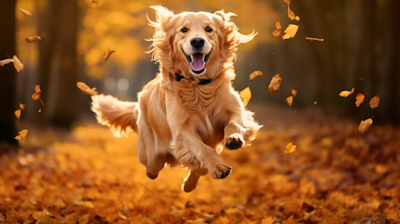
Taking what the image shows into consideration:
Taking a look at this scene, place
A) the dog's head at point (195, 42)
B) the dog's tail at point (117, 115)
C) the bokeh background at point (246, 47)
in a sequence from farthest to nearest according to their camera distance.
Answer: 1. the bokeh background at point (246, 47)
2. the dog's tail at point (117, 115)
3. the dog's head at point (195, 42)

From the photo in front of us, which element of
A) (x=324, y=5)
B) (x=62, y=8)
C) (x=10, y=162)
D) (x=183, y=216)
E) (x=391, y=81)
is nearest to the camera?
(x=183, y=216)

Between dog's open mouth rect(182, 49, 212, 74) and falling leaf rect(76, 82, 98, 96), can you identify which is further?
falling leaf rect(76, 82, 98, 96)

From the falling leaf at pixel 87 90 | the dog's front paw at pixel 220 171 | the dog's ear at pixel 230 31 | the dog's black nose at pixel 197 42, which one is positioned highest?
the dog's ear at pixel 230 31

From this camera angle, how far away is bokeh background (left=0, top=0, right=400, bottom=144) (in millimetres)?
8586

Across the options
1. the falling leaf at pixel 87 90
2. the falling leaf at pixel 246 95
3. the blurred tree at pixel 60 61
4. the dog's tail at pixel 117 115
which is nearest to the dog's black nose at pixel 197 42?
the falling leaf at pixel 246 95

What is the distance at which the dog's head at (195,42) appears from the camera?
3.59 m

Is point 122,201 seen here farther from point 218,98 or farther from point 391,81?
point 391,81

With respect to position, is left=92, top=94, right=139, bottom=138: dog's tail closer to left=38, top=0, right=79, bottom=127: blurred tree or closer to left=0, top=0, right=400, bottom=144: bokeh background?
left=0, top=0, right=400, bottom=144: bokeh background

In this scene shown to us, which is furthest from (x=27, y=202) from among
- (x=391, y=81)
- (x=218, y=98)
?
(x=391, y=81)

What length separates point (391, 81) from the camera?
8578 mm

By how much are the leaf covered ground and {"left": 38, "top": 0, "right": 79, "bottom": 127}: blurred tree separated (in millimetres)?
1211

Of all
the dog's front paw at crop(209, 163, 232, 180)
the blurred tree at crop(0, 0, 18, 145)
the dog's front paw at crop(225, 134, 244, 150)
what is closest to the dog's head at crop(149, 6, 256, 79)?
the dog's front paw at crop(225, 134, 244, 150)

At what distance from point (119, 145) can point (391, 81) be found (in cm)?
731

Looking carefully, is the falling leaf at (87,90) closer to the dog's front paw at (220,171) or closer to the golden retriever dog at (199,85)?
the golden retriever dog at (199,85)
